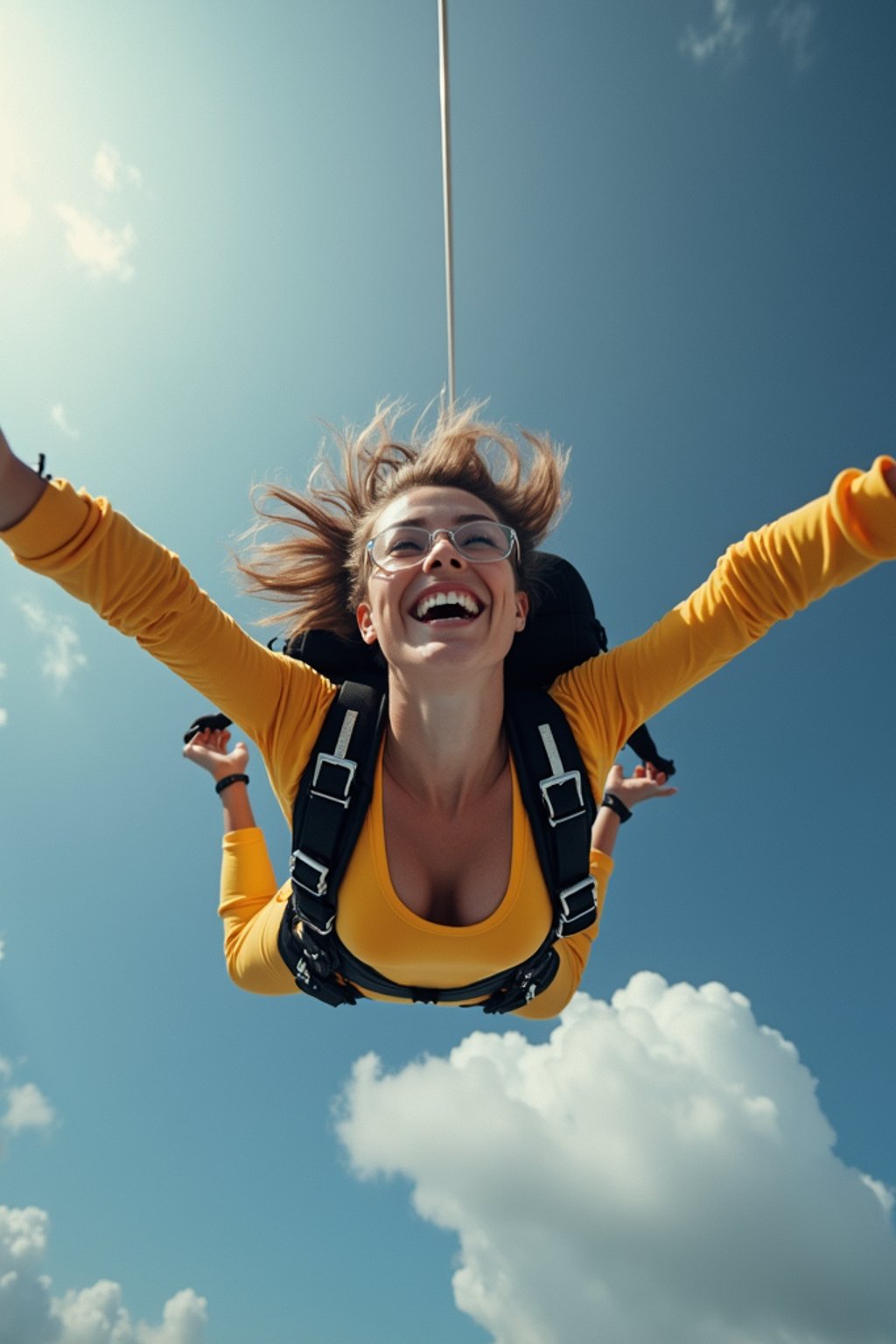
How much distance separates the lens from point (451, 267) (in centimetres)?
390

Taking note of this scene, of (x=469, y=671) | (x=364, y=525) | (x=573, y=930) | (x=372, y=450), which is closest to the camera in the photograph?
(x=469, y=671)

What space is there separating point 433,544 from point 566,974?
2.50 meters

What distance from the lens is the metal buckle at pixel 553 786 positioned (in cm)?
302

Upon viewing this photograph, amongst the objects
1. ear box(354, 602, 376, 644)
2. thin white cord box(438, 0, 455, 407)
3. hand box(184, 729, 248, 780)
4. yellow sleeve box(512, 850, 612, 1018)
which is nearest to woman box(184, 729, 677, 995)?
hand box(184, 729, 248, 780)

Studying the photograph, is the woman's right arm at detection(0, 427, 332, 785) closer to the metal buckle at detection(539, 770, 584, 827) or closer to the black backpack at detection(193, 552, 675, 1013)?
the black backpack at detection(193, 552, 675, 1013)

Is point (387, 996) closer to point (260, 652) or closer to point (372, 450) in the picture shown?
point (260, 652)

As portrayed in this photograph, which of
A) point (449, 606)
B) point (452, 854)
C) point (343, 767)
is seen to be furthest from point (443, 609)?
point (452, 854)

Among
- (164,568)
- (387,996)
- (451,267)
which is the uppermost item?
(451,267)

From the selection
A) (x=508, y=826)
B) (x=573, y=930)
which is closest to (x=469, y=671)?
(x=508, y=826)

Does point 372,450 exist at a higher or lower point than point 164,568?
higher

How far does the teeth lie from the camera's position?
3008mm

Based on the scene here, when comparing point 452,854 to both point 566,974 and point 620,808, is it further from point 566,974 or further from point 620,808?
point 620,808

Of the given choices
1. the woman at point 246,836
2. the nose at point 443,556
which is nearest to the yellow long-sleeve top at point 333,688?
the nose at point 443,556

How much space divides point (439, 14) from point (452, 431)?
64.9 inches
